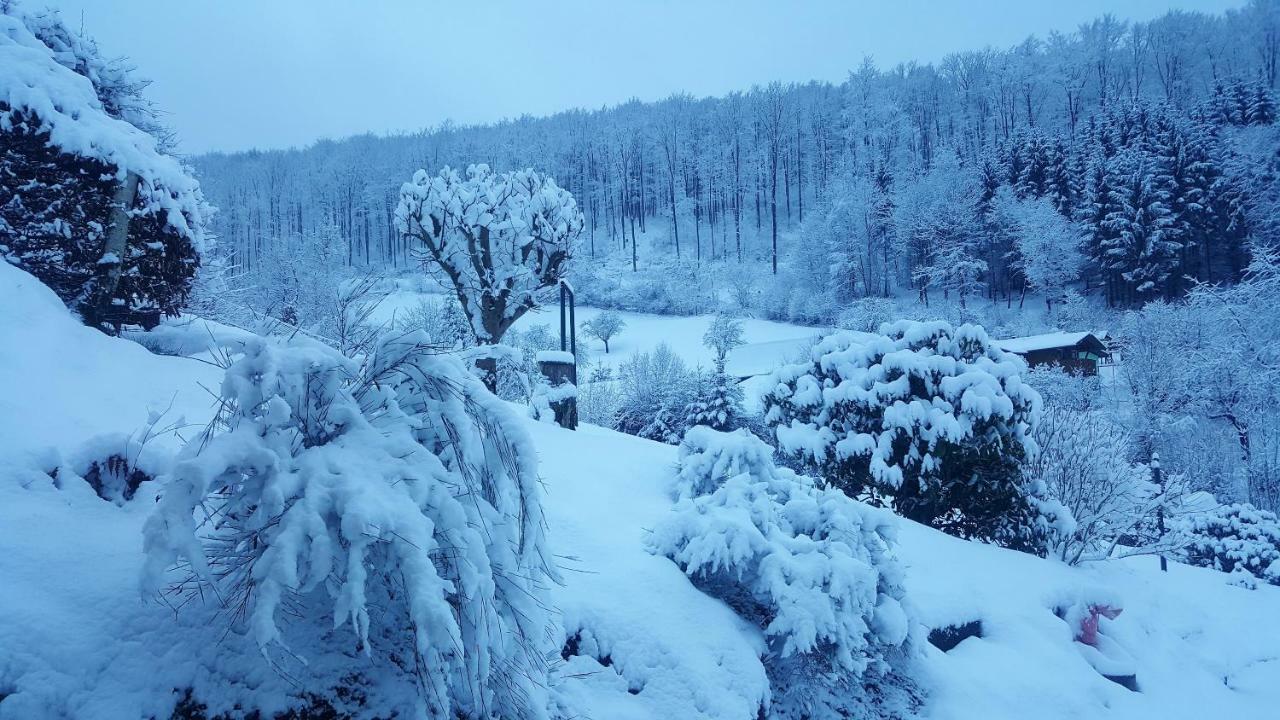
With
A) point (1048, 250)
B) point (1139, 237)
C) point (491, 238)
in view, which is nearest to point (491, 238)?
point (491, 238)

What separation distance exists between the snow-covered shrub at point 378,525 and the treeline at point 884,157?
117ft

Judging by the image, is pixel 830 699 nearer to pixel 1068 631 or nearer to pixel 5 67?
pixel 1068 631

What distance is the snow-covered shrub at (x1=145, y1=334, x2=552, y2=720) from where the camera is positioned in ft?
5.52

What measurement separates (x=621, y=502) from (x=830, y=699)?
6.62 ft

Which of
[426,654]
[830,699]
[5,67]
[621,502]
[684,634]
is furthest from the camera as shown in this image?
[621,502]

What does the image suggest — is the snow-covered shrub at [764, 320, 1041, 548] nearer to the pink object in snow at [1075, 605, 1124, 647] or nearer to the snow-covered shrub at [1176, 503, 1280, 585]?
the pink object in snow at [1075, 605, 1124, 647]

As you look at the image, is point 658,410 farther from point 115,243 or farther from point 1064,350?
point 1064,350

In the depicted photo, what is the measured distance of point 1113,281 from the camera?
3116 cm

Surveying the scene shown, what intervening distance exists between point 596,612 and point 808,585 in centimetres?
115

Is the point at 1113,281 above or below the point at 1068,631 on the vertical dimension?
above

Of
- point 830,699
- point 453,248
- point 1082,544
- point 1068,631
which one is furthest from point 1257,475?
point 453,248

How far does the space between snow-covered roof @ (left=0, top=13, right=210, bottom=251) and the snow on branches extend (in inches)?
239

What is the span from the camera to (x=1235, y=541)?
31.6 feet

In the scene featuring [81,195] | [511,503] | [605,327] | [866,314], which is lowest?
[605,327]
